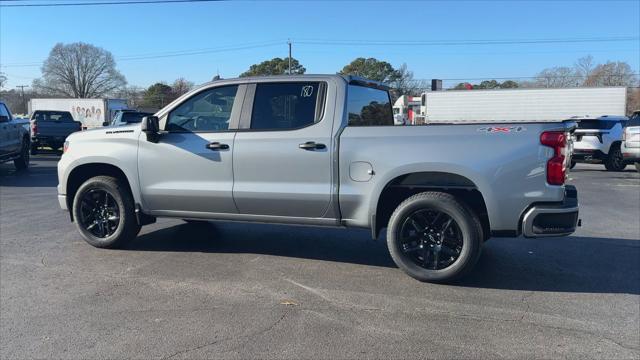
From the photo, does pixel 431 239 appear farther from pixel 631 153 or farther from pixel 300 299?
pixel 631 153

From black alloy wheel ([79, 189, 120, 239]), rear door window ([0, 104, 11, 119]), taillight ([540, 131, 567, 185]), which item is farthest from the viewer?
rear door window ([0, 104, 11, 119])

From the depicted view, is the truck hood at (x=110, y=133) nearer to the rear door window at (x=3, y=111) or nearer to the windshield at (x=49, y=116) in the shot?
the rear door window at (x=3, y=111)

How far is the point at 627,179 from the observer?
14.8 meters

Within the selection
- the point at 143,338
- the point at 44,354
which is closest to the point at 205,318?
the point at 143,338

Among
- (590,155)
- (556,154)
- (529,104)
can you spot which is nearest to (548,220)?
(556,154)

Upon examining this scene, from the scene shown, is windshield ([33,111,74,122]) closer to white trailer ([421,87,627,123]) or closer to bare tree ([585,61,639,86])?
white trailer ([421,87,627,123])

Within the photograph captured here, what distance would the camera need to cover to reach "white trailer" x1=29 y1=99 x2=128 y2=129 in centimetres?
4128

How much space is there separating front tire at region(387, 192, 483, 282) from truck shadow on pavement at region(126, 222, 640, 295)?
30 centimetres

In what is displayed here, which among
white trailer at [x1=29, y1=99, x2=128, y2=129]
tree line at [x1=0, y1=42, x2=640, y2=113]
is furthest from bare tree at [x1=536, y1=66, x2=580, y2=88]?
white trailer at [x1=29, y1=99, x2=128, y2=129]

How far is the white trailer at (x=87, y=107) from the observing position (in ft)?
135

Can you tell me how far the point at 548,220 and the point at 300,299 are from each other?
7.71 feet

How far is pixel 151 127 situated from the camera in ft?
19.6

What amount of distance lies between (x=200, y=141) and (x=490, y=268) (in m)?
3.45

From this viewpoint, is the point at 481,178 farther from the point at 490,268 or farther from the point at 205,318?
the point at 205,318
